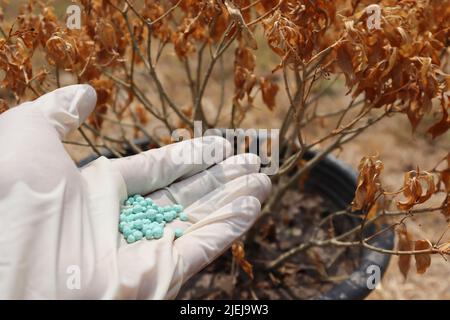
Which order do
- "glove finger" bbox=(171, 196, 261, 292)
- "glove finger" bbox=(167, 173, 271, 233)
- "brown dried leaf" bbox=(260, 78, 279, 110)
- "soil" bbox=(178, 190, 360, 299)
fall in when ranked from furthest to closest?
"soil" bbox=(178, 190, 360, 299) → "brown dried leaf" bbox=(260, 78, 279, 110) → "glove finger" bbox=(167, 173, 271, 233) → "glove finger" bbox=(171, 196, 261, 292)

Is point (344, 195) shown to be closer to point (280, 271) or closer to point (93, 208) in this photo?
point (280, 271)

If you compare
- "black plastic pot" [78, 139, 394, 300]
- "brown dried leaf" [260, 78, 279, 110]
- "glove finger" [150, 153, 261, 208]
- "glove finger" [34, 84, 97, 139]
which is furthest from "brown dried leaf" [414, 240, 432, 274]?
"glove finger" [34, 84, 97, 139]

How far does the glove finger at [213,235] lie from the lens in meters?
1.12

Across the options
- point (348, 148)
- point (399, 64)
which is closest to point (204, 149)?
point (399, 64)

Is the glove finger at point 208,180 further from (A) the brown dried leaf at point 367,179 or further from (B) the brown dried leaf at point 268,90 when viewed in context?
(A) the brown dried leaf at point 367,179

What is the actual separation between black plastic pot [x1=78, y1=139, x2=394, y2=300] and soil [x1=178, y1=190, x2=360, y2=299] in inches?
2.2

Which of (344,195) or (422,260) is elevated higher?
(422,260)

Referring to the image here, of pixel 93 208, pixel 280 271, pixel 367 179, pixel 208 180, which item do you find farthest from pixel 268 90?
pixel 280 271

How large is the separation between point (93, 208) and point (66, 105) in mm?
226

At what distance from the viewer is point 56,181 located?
3.60ft

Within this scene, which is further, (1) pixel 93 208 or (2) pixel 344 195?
(2) pixel 344 195

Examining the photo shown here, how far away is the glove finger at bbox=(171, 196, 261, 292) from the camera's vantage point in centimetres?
112

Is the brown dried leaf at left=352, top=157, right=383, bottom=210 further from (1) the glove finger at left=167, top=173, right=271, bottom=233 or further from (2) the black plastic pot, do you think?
(2) the black plastic pot

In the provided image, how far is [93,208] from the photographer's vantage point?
1.17 m
